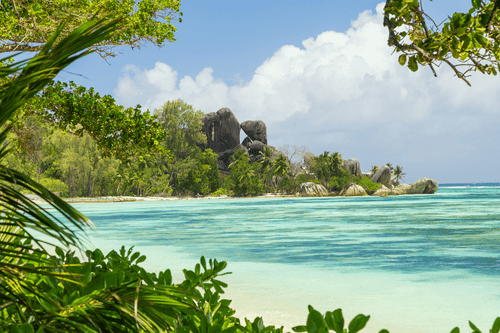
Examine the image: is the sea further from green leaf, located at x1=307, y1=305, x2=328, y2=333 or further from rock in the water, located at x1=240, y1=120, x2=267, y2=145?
rock in the water, located at x1=240, y1=120, x2=267, y2=145

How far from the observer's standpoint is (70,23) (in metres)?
5.43

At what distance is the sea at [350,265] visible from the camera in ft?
20.3

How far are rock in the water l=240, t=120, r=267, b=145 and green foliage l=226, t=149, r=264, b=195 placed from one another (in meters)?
5.79

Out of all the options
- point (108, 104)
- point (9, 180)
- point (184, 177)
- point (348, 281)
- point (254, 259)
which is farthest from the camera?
point (184, 177)

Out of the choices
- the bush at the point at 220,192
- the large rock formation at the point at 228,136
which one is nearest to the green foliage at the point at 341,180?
the large rock formation at the point at 228,136

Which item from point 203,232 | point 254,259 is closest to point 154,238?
point 203,232

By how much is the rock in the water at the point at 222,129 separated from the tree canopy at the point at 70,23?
168 feet

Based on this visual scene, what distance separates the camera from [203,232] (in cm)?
1630

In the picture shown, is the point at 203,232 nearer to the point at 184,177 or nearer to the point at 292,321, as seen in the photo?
the point at 292,321

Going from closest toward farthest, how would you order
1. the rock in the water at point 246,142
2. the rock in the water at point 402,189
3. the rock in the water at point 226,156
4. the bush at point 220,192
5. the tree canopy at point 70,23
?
the tree canopy at point 70,23 < the bush at point 220,192 < the rock in the water at point 226,156 < the rock in the water at point 246,142 < the rock in the water at point 402,189

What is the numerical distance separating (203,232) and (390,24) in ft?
48.2

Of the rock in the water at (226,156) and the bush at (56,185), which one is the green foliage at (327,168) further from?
the bush at (56,185)

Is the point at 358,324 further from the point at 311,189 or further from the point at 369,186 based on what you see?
the point at 369,186

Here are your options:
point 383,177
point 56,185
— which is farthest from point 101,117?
point 383,177
